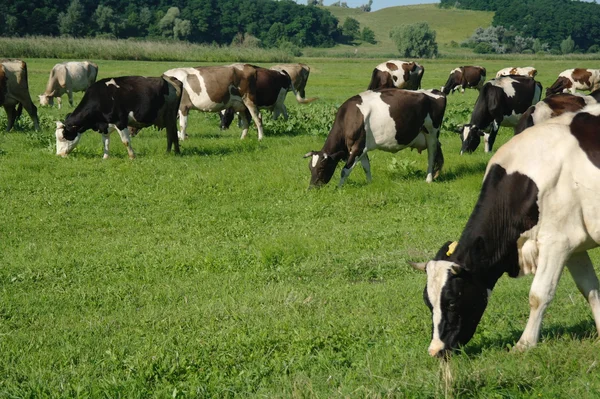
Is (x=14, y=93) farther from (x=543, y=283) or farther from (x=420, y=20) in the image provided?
(x=420, y=20)

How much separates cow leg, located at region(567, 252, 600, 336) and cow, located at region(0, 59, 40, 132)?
18.2 metres

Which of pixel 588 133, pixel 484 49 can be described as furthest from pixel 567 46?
pixel 588 133

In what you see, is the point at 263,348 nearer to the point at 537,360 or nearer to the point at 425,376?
the point at 425,376

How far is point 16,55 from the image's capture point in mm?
54906

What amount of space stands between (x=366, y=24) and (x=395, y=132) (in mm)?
156614

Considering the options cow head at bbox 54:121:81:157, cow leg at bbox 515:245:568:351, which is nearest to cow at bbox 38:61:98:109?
cow head at bbox 54:121:81:157

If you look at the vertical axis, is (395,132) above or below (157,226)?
above

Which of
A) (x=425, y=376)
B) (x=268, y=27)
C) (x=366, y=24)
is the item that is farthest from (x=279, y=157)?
(x=366, y=24)

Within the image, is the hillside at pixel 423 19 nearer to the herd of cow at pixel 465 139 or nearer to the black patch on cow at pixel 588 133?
the herd of cow at pixel 465 139

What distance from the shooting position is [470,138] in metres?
19.1

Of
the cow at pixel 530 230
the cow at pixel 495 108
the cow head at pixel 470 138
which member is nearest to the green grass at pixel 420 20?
the cow at pixel 495 108

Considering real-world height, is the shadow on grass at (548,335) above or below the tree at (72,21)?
above

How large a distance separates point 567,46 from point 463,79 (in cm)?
10787

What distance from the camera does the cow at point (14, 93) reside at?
21625 millimetres
